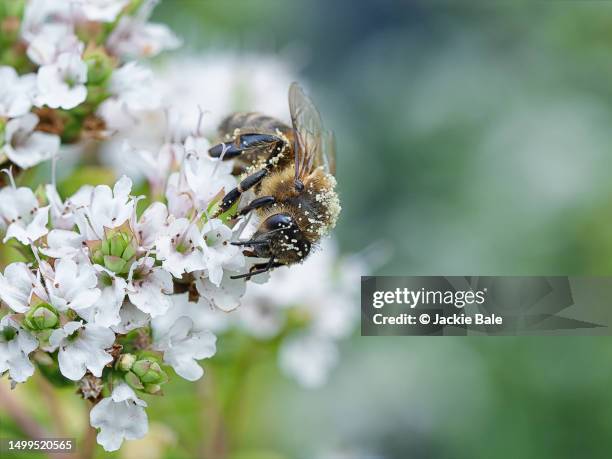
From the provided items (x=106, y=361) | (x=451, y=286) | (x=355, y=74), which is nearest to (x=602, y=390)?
(x=451, y=286)

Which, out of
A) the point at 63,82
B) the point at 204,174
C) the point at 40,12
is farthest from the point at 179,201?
the point at 40,12

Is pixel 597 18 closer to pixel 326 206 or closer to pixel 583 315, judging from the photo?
pixel 583 315

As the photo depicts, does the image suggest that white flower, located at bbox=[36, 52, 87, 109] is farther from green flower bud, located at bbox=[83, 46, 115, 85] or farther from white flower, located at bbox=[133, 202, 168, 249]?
white flower, located at bbox=[133, 202, 168, 249]

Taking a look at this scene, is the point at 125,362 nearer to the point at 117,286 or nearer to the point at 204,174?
the point at 117,286

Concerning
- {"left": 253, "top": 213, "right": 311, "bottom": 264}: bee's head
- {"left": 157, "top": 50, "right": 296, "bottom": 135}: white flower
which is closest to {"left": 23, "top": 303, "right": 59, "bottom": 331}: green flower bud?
{"left": 253, "top": 213, "right": 311, "bottom": 264}: bee's head

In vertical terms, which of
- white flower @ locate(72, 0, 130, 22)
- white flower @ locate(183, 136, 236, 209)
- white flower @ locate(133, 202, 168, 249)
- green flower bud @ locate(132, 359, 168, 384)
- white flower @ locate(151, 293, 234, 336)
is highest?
white flower @ locate(72, 0, 130, 22)

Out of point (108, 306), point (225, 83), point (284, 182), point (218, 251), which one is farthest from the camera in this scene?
point (225, 83)
